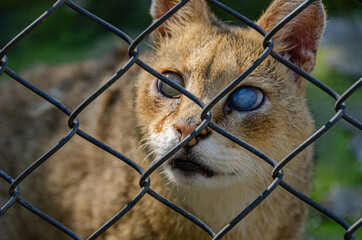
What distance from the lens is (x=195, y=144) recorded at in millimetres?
2666

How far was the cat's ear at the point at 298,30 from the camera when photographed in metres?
3.21

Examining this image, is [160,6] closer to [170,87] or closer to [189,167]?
[170,87]

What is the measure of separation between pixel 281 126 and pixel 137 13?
563cm

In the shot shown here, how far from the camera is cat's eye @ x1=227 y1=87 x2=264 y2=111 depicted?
3016 millimetres

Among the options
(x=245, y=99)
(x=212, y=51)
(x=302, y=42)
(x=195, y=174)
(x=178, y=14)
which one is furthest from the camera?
(x=178, y=14)

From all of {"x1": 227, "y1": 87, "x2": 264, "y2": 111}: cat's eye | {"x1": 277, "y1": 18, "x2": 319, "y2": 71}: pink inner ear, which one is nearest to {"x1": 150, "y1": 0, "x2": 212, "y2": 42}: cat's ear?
{"x1": 277, "y1": 18, "x2": 319, "y2": 71}: pink inner ear

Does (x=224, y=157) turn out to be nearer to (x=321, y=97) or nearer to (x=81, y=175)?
(x=81, y=175)

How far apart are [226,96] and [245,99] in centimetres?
19

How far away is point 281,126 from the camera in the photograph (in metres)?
3.23

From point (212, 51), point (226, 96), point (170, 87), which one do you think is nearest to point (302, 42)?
point (212, 51)

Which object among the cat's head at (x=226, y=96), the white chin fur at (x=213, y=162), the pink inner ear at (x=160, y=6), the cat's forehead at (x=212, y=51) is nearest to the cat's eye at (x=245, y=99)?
the cat's head at (x=226, y=96)

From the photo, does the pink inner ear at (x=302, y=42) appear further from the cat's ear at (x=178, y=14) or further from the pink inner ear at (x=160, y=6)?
the pink inner ear at (x=160, y=6)

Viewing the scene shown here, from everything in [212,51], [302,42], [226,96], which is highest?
[212,51]

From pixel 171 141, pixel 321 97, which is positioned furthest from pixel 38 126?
pixel 321 97
